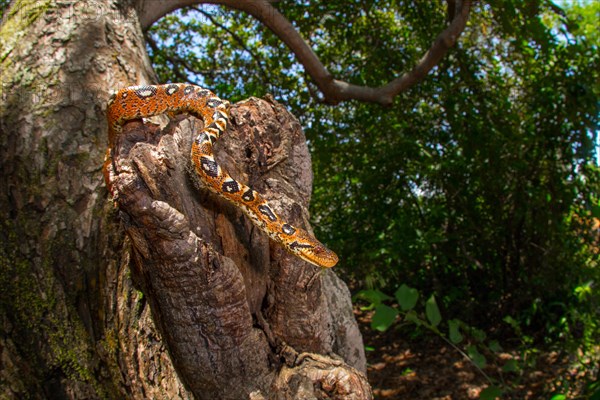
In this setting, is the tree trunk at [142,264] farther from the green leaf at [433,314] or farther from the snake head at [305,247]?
the green leaf at [433,314]

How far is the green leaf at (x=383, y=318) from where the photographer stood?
3.15 meters

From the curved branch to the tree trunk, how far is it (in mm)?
2316

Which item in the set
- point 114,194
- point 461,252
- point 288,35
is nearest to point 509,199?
point 461,252

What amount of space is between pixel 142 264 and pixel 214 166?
0.60m

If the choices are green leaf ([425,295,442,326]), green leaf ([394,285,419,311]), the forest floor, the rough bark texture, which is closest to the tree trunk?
the rough bark texture

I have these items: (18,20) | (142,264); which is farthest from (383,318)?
(18,20)

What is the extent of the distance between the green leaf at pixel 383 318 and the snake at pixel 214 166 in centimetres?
48

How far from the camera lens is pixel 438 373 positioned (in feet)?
22.5

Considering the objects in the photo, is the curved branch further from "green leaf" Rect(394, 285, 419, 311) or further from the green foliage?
"green leaf" Rect(394, 285, 419, 311)

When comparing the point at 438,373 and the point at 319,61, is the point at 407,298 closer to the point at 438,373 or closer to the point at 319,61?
the point at 319,61

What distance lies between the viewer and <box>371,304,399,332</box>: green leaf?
3.15 m

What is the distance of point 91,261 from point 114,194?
3.31ft

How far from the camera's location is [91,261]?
9.73 ft

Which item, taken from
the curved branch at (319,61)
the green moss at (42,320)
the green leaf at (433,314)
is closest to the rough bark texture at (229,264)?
the green moss at (42,320)
